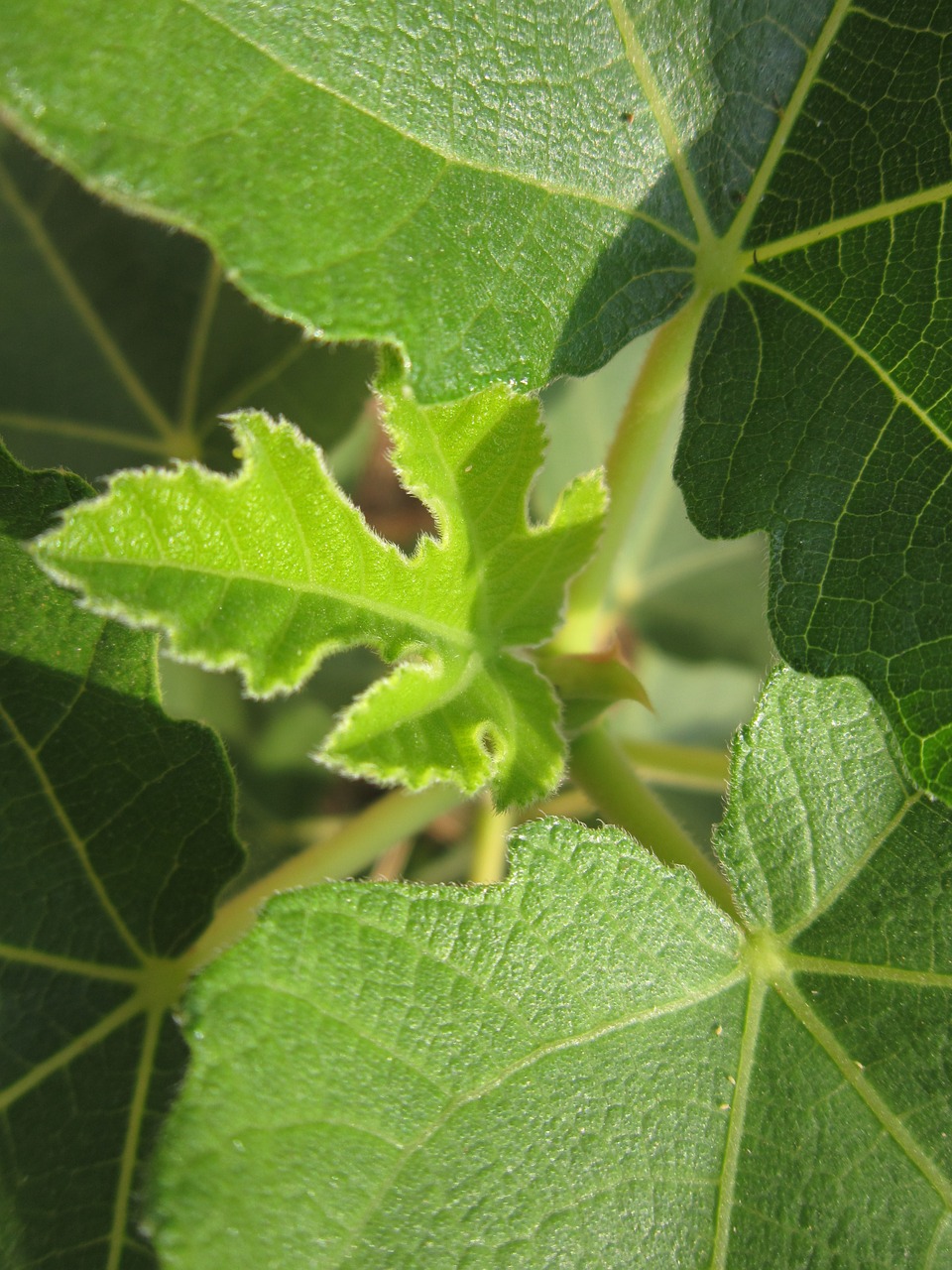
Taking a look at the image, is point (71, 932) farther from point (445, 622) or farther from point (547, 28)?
point (547, 28)

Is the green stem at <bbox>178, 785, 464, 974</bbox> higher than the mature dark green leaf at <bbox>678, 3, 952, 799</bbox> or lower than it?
lower

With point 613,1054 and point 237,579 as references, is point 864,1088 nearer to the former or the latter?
point 613,1054

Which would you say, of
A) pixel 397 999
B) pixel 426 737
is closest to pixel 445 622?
pixel 426 737

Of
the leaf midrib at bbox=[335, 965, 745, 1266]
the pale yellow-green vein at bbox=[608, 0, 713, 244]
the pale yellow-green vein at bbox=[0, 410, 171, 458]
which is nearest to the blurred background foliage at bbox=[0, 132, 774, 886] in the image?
the pale yellow-green vein at bbox=[0, 410, 171, 458]

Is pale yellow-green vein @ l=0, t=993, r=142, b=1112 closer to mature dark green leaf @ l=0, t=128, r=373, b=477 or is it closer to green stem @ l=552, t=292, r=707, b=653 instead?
green stem @ l=552, t=292, r=707, b=653

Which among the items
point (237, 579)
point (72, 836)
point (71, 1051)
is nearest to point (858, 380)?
point (237, 579)

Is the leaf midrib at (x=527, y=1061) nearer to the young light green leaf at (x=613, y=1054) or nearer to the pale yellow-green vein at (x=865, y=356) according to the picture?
the young light green leaf at (x=613, y=1054)
